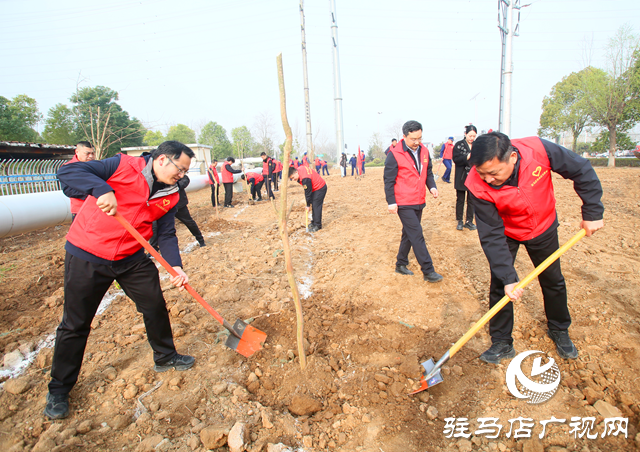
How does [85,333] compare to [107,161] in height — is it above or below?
below

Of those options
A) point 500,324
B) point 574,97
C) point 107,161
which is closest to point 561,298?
point 500,324

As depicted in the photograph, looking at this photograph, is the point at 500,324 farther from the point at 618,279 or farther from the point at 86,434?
the point at 86,434

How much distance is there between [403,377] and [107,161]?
2497 mm

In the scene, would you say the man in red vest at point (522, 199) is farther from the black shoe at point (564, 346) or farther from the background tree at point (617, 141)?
the background tree at point (617, 141)

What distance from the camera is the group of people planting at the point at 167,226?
2084 mm

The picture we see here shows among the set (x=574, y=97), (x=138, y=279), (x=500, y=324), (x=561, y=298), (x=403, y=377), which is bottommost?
(x=403, y=377)

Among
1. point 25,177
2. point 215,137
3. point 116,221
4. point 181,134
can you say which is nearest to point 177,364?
point 116,221

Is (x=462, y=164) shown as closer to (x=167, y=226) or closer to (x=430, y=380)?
(x=430, y=380)

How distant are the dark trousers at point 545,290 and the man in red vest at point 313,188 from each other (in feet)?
15.3

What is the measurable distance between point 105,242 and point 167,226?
1.68 feet

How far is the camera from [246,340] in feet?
9.11

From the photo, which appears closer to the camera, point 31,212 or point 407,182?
point 407,182

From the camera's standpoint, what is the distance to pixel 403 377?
A: 2.44 meters

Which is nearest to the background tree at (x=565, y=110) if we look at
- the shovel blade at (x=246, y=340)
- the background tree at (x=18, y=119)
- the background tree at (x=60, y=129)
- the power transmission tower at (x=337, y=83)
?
the power transmission tower at (x=337, y=83)
